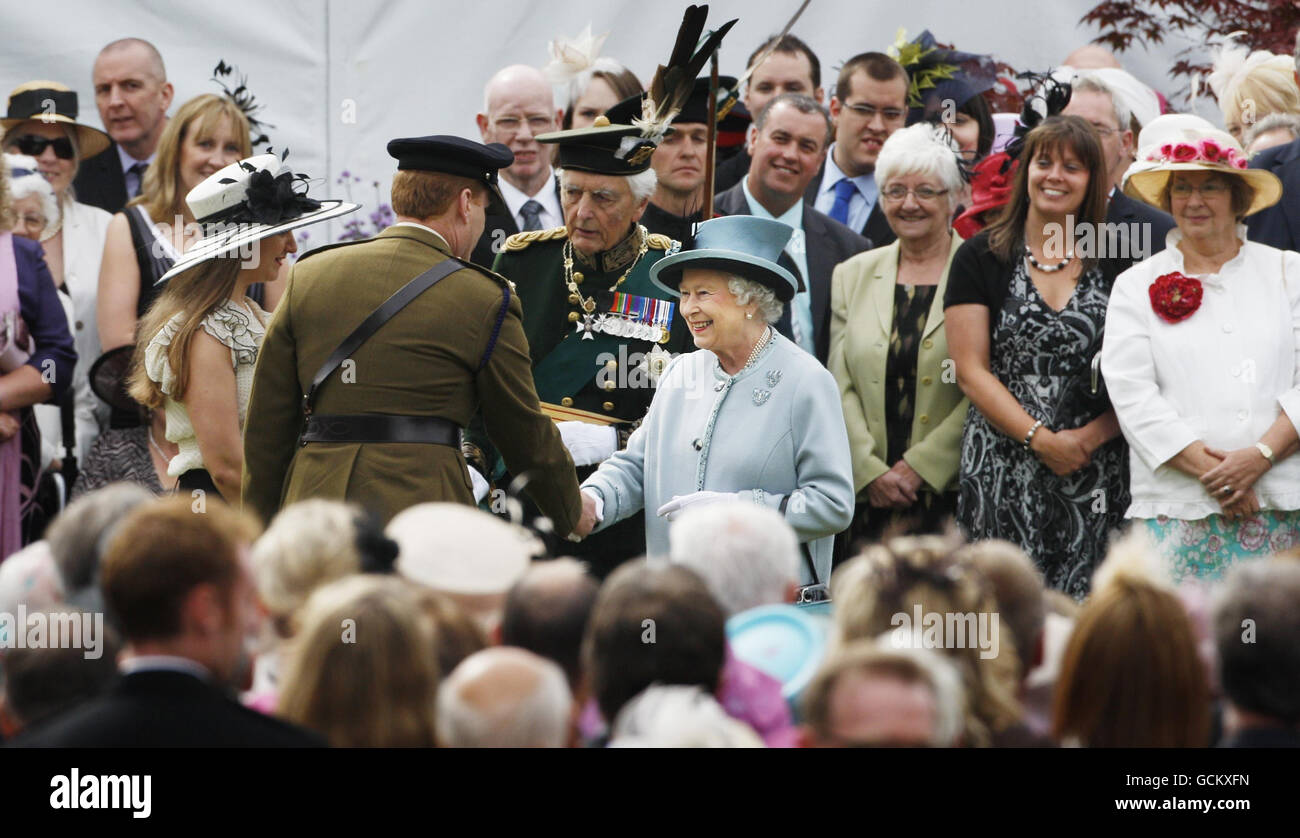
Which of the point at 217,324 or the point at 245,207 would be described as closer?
the point at 217,324

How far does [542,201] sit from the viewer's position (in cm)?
796

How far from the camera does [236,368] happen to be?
17.4ft

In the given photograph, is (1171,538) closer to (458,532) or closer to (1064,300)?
(1064,300)

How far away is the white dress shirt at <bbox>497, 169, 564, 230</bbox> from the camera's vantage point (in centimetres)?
789

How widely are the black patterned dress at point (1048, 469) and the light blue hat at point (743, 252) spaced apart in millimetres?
1049

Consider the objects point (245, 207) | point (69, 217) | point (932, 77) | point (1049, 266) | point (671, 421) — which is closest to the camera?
point (245, 207)

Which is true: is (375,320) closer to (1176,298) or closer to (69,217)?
(1176,298)

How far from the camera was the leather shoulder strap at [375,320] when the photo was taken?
480 centimetres

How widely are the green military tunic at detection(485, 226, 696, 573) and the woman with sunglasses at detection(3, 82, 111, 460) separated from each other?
6.11 ft

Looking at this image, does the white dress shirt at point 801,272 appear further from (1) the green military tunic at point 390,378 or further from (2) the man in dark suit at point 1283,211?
(1) the green military tunic at point 390,378

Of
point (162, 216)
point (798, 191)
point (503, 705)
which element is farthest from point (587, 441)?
point (503, 705)

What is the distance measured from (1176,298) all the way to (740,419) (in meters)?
1.67

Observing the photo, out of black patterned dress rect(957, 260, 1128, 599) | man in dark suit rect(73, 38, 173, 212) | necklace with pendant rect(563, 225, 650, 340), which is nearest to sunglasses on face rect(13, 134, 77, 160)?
man in dark suit rect(73, 38, 173, 212)

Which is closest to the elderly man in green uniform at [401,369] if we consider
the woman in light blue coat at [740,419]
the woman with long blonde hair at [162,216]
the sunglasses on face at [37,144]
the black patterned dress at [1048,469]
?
the woman in light blue coat at [740,419]
